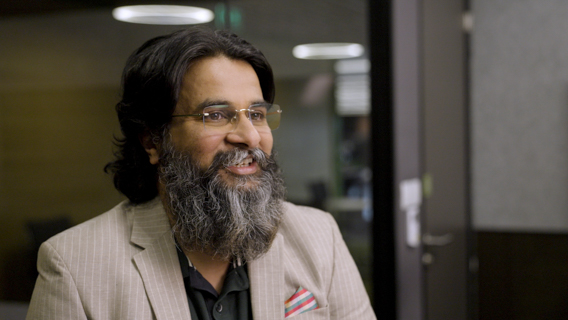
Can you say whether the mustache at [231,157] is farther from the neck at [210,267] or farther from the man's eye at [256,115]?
the neck at [210,267]

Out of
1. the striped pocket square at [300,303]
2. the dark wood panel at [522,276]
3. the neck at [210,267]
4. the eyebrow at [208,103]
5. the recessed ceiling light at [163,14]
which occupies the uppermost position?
the recessed ceiling light at [163,14]

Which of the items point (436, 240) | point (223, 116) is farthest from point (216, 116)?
point (436, 240)

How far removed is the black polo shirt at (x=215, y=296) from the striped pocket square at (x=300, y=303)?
4.2 inches

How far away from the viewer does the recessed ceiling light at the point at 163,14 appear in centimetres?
167

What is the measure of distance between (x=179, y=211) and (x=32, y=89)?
51 cm

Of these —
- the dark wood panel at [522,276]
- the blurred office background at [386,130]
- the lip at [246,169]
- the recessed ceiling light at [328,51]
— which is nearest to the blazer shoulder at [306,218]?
the lip at [246,169]

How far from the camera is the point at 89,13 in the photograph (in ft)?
5.15

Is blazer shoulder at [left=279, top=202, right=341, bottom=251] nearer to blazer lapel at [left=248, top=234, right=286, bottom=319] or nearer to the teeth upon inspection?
blazer lapel at [left=248, top=234, right=286, bottom=319]

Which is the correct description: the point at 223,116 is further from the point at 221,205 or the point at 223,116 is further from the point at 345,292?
the point at 345,292

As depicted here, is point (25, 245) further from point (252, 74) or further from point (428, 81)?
point (428, 81)

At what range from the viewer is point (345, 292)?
4.98 feet

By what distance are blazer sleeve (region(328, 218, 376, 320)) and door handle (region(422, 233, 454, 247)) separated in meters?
1.76

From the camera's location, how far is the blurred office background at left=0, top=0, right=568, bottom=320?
1439 millimetres

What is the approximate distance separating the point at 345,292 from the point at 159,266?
54 centimetres
